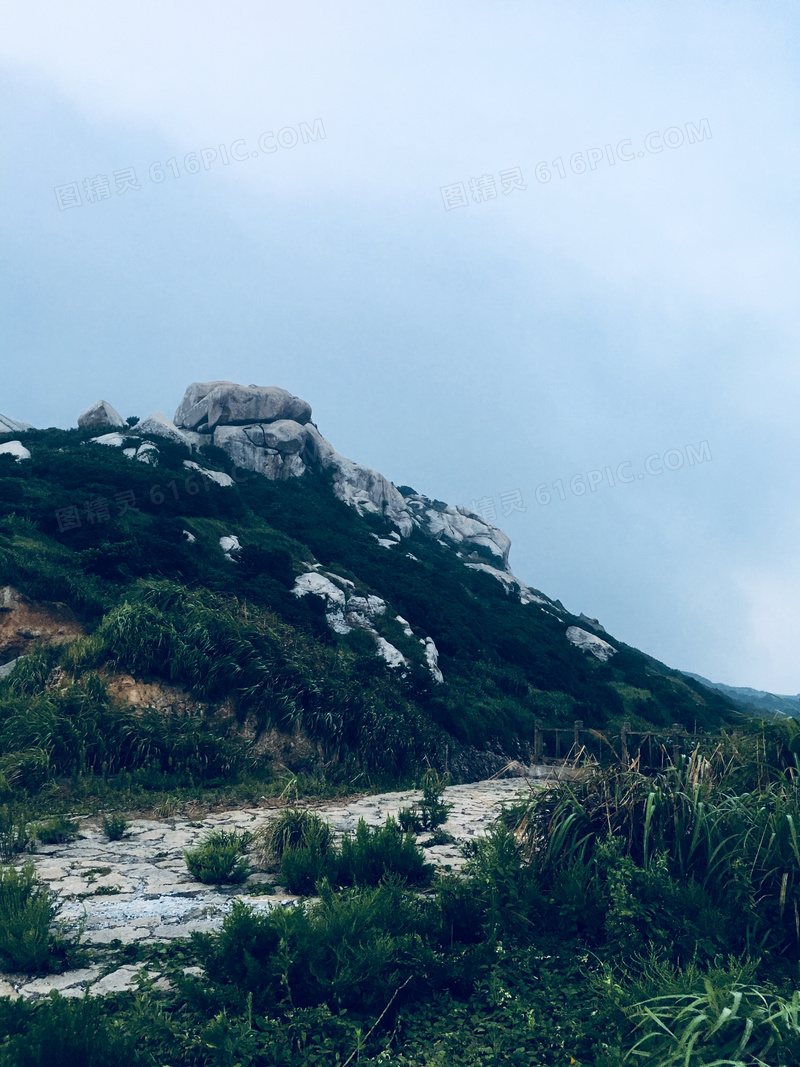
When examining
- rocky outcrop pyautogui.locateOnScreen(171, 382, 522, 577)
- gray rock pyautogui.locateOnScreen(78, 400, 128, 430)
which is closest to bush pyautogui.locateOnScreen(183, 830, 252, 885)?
rocky outcrop pyautogui.locateOnScreen(171, 382, 522, 577)

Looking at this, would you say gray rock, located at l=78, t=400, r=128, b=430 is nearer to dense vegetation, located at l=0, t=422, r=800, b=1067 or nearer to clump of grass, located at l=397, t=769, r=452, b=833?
dense vegetation, located at l=0, t=422, r=800, b=1067

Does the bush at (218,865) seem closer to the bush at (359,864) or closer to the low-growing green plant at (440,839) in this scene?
the bush at (359,864)

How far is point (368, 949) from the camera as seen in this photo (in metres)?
3.90

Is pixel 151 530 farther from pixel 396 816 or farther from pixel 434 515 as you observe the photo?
pixel 434 515

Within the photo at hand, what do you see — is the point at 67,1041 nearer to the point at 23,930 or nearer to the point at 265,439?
the point at 23,930

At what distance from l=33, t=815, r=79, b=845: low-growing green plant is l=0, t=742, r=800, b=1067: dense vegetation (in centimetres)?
247

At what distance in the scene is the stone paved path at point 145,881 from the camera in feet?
15.5

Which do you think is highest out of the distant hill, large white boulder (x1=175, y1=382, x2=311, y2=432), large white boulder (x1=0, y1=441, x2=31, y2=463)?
large white boulder (x1=175, y1=382, x2=311, y2=432)

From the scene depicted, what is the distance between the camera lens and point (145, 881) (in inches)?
238

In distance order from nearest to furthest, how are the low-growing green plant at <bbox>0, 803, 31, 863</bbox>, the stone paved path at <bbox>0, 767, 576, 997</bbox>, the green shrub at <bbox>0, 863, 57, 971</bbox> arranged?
the green shrub at <bbox>0, 863, 57, 971</bbox>, the stone paved path at <bbox>0, 767, 576, 997</bbox>, the low-growing green plant at <bbox>0, 803, 31, 863</bbox>

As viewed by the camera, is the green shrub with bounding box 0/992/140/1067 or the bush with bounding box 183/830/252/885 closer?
the green shrub with bounding box 0/992/140/1067

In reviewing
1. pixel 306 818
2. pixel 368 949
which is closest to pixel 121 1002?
pixel 368 949

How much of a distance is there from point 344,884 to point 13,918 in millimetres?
2679

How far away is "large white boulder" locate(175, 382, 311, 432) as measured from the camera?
126ft
